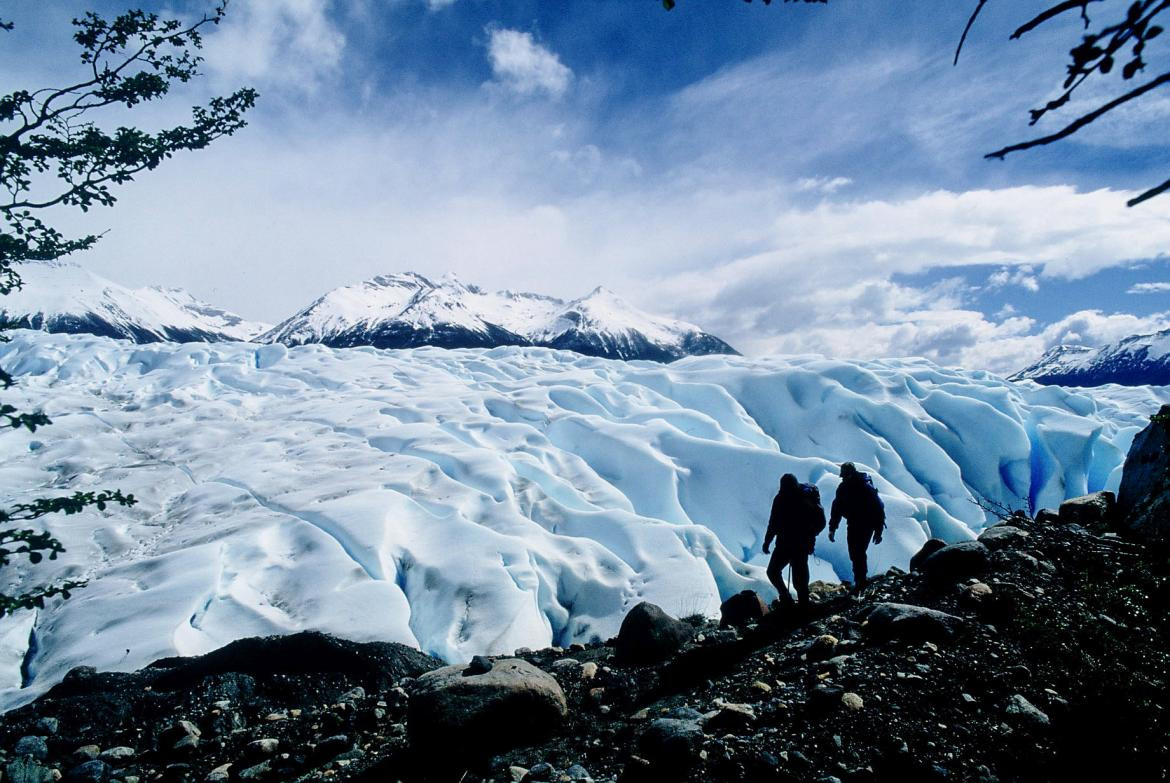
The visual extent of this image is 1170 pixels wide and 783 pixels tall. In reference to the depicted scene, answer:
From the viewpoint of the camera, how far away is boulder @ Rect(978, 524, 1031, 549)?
6.81 meters

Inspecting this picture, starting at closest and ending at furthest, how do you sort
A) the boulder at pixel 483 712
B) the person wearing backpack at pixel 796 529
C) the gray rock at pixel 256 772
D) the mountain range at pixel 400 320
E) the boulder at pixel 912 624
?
the boulder at pixel 483 712
the gray rock at pixel 256 772
the boulder at pixel 912 624
the person wearing backpack at pixel 796 529
the mountain range at pixel 400 320

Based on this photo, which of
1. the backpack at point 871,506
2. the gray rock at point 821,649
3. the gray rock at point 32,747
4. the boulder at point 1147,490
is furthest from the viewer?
the backpack at point 871,506

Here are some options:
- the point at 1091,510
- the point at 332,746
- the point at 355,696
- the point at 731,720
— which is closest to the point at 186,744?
the point at 355,696

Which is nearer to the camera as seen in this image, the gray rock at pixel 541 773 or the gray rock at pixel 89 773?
the gray rock at pixel 541 773

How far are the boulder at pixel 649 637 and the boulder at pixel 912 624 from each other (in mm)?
2211

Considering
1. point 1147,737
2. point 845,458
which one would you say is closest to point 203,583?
point 1147,737

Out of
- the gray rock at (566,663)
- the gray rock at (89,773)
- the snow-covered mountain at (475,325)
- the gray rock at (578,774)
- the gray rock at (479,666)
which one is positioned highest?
the snow-covered mountain at (475,325)

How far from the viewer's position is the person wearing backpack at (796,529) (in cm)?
706

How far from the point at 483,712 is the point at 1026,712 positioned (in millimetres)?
3845

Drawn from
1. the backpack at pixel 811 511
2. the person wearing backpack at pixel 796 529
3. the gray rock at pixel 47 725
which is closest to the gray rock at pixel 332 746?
the gray rock at pixel 47 725

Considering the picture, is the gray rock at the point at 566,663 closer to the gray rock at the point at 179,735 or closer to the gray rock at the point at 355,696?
the gray rock at the point at 355,696

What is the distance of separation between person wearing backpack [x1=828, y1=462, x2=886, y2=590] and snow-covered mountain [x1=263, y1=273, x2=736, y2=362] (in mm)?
135435

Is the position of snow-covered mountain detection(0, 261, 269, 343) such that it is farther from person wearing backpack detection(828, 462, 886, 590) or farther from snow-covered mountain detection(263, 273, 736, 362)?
person wearing backpack detection(828, 462, 886, 590)

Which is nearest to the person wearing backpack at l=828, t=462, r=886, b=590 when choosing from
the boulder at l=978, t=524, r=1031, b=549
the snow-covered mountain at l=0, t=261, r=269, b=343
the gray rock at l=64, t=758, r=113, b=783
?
the boulder at l=978, t=524, r=1031, b=549
